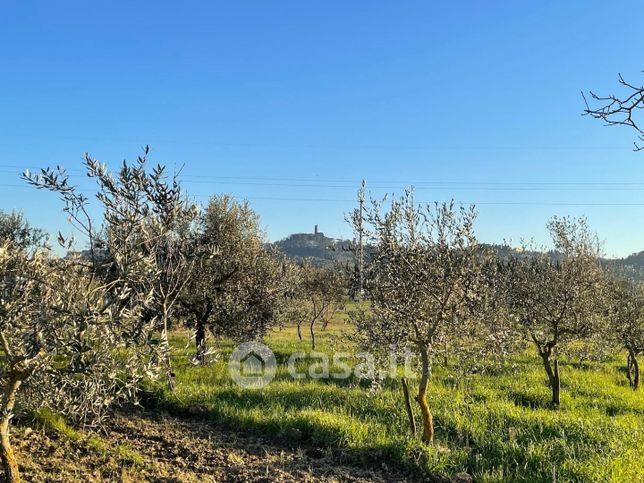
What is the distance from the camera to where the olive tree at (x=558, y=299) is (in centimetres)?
1534

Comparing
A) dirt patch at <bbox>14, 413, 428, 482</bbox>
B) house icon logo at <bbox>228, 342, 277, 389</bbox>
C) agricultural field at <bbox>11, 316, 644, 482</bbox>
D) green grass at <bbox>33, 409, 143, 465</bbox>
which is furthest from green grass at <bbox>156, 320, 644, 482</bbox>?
green grass at <bbox>33, 409, 143, 465</bbox>

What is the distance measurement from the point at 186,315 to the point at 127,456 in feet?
36.9

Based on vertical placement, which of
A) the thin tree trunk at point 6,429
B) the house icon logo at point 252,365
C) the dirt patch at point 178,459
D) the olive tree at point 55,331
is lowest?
the dirt patch at point 178,459

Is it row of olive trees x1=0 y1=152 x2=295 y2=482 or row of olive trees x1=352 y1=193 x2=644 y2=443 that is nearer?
row of olive trees x1=0 y1=152 x2=295 y2=482

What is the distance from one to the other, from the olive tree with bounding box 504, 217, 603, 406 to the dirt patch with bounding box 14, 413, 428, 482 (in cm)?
835

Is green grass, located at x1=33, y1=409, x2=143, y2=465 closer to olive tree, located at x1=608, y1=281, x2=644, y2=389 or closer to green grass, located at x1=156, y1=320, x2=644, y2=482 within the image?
green grass, located at x1=156, y1=320, x2=644, y2=482

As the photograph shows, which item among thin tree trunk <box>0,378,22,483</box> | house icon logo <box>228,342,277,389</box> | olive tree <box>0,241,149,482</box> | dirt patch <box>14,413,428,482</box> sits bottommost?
dirt patch <box>14,413,428,482</box>

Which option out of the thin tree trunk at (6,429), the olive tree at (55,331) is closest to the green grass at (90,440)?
the thin tree trunk at (6,429)

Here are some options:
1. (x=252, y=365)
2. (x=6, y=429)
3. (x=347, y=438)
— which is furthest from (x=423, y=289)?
(x=252, y=365)

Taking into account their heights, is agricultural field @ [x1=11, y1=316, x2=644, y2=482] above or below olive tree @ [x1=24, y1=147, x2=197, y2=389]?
below

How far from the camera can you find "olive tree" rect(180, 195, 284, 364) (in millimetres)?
19391

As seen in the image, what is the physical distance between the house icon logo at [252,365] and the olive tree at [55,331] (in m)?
8.89

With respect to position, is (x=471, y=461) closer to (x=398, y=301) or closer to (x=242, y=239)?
(x=398, y=301)

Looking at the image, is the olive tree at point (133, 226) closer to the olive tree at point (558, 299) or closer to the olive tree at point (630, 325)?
the olive tree at point (558, 299)
